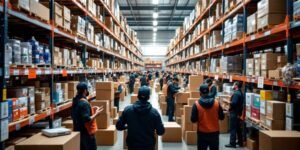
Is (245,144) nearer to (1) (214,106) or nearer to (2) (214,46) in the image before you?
(1) (214,106)

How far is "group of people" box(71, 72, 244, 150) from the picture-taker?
12.8ft

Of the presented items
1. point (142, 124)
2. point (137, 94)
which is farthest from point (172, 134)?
point (142, 124)

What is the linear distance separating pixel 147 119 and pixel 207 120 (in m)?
1.44

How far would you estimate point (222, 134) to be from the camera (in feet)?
27.8

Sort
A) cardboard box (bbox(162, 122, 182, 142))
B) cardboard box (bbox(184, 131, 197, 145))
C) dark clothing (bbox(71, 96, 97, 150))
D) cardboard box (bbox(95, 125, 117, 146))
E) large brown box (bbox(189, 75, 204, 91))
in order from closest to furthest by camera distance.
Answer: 1. dark clothing (bbox(71, 96, 97, 150))
2. cardboard box (bbox(95, 125, 117, 146))
3. cardboard box (bbox(184, 131, 197, 145))
4. cardboard box (bbox(162, 122, 182, 142))
5. large brown box (bbox(189, 75, 204, 91))

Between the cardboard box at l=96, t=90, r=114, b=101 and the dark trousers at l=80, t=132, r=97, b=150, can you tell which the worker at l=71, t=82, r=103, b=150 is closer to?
the dark trousers at l=80, t=132, r=97, b=150

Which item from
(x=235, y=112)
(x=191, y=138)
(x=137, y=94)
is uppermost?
(x=137, y=94)

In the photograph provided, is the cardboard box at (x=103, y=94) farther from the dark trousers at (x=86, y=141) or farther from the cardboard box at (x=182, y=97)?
the dark trousers at (x=86, y=141)

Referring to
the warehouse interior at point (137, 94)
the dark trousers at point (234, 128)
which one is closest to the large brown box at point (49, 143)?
the warehouse interior at point (137, 94)

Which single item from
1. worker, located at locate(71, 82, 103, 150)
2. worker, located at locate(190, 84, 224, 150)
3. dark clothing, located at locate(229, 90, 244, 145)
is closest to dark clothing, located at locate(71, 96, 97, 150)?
worker, located at locate(71, 82, 103, 150)

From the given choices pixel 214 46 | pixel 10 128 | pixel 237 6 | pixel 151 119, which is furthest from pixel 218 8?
pixel 10 128

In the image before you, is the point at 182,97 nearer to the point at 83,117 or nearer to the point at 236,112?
the point at 236,112

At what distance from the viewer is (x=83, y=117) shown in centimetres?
484

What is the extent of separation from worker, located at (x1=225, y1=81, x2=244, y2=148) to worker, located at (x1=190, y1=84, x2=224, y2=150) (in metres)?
1.83
